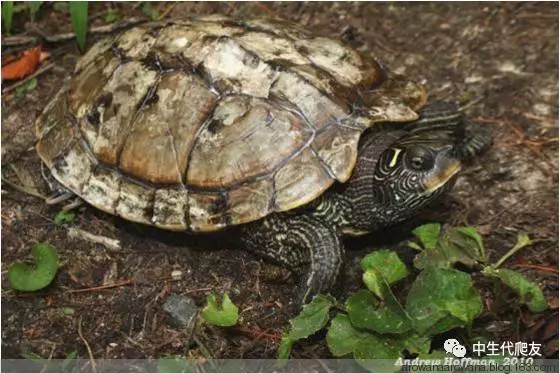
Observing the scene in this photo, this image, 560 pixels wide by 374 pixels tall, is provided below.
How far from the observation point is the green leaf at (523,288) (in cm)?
313

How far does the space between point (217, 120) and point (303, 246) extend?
0.80 m

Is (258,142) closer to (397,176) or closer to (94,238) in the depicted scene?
(397,176)

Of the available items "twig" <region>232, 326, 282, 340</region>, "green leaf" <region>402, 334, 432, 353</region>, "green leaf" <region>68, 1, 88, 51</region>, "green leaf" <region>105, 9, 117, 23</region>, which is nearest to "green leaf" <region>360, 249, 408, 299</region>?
"green leaf" <region>402, 334, 432, 353</region>

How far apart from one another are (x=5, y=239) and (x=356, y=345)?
224cm

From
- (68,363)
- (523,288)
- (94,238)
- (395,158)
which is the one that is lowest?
(68,363)

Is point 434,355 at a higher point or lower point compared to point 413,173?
lower

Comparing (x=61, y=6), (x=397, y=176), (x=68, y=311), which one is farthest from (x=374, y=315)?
(x=61, y=6)

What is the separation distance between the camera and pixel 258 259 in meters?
3.83

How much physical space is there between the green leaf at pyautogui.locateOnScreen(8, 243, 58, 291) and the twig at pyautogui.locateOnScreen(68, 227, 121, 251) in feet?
1.22

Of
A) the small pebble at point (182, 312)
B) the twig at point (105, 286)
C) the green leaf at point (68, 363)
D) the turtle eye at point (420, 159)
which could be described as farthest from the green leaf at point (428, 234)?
the green leaf at point (68, 363)

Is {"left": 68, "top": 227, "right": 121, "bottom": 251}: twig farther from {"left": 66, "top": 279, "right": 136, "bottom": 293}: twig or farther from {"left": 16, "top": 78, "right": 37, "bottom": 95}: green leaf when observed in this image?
{"left": 16, "top": 78, "right": 37, "bottom": 95}: green leaf

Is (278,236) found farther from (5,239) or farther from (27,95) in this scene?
(27,95)

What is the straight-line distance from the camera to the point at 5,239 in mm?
4016

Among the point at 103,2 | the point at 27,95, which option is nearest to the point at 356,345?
the point at 27,95
